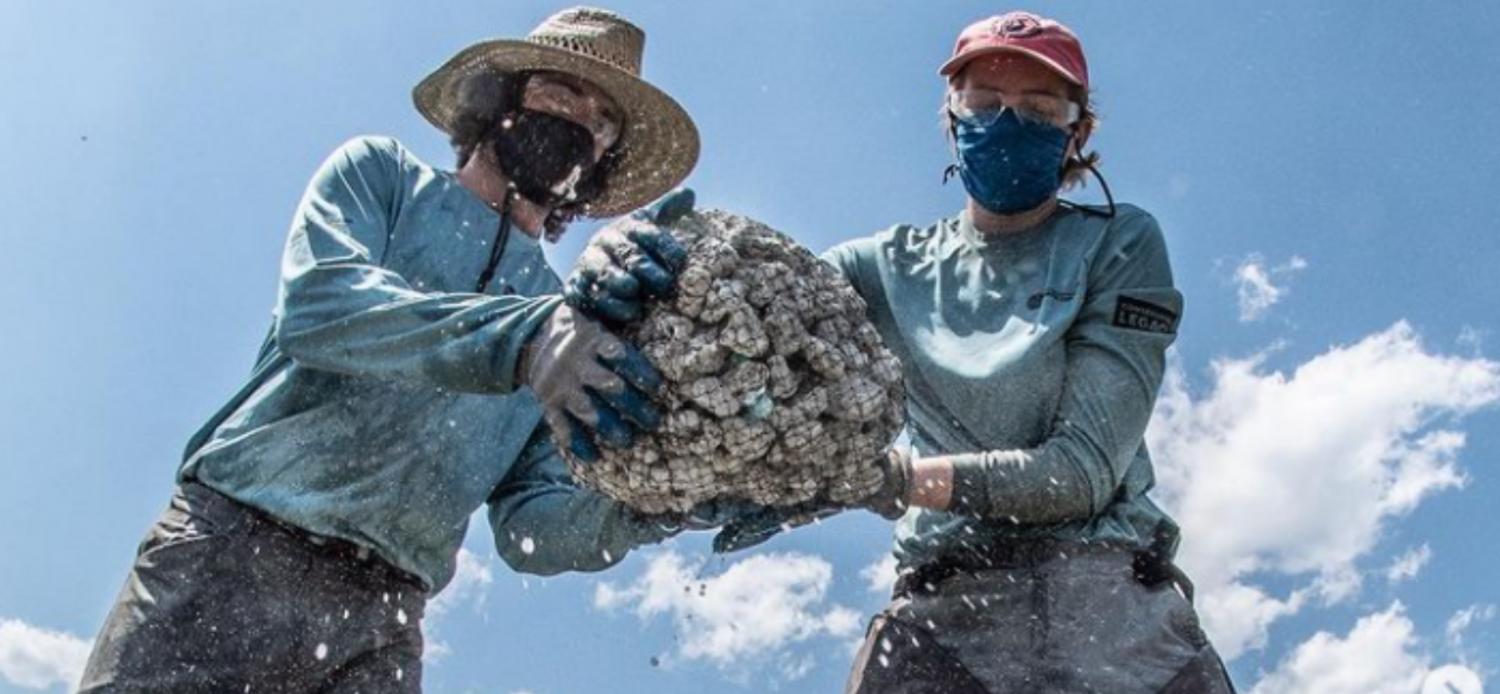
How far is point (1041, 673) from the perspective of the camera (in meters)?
3.53

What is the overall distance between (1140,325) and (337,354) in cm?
197

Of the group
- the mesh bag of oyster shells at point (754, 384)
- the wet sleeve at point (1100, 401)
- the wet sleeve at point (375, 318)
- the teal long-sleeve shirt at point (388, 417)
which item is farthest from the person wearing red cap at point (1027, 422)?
the wet sleeve at point (375, 318)

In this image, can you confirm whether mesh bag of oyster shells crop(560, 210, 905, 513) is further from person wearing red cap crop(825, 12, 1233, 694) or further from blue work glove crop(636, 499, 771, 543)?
person wearing red cap crop(825, 12, 1233, 694)

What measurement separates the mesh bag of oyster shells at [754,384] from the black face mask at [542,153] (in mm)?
1664

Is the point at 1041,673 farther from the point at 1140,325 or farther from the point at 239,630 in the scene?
the point at 239,630

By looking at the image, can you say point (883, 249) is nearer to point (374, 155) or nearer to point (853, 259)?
point (853, 259)

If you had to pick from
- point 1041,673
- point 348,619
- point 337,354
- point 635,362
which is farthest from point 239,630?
point 1041,673

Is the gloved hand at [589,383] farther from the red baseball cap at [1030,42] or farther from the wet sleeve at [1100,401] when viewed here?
the red baseball cap at [1030,42]

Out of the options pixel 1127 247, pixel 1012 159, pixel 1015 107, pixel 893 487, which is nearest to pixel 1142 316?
pixel 1127 247

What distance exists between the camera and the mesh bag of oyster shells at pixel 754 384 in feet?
10.2

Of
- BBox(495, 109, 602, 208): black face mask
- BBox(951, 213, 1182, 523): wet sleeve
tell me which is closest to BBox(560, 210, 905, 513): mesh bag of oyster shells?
BBox(951, 213, 1182, 523): wet sleeve

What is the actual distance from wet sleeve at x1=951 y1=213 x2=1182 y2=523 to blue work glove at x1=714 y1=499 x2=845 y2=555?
0.33 meters

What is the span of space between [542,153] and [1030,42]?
68.7 inches

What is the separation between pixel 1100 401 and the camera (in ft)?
11.9
